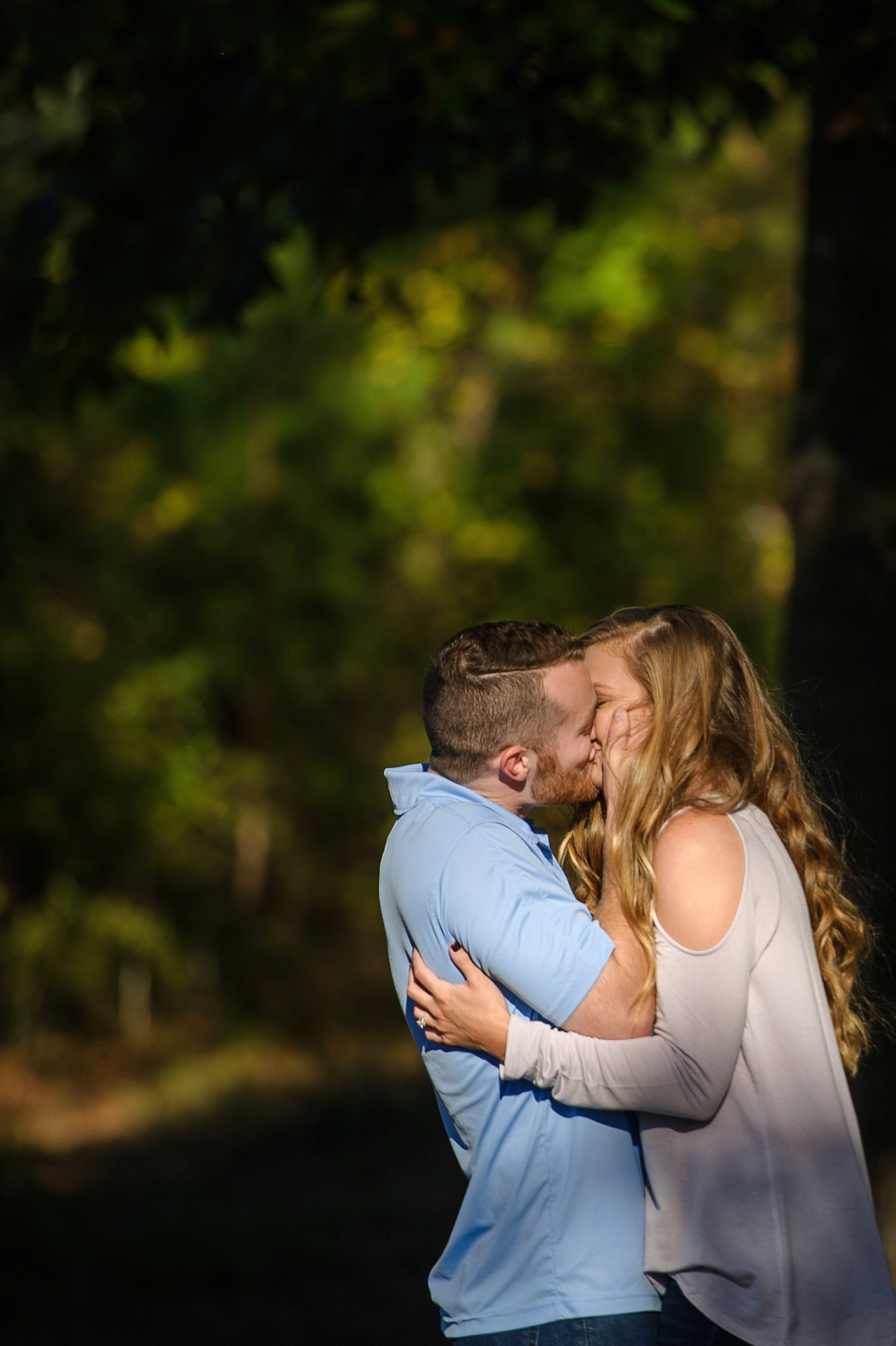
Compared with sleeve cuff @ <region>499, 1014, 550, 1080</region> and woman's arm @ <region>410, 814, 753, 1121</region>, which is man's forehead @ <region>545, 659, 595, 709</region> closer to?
woman's arm @ <region>410, 814, 753, 1121</region>

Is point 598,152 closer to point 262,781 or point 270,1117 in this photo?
point 270,1117

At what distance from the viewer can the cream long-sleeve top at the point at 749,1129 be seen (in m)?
1.78

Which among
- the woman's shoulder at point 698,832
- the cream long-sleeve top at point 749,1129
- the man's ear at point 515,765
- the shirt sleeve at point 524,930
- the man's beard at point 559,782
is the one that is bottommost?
the cream long-sleeve top at point 749,1129

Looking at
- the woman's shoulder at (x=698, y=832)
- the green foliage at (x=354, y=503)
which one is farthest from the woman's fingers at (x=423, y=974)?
the green foliage at (x=354, y=503)

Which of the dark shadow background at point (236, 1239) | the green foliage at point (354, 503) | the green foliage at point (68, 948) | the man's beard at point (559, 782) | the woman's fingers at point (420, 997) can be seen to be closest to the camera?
the woman's fingers at point (420, 997)

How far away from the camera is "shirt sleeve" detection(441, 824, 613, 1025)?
5.82 feet

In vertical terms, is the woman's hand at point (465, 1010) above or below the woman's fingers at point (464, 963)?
below

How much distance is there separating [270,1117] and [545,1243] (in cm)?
760

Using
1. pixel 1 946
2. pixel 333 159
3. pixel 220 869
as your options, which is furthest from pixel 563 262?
pixel 1 946

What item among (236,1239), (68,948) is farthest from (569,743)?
(68,948)

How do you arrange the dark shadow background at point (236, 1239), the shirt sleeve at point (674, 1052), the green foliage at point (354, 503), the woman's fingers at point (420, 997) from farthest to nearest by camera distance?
the green foliage at point (354, 503) → the dark shadow background at point (236, 1239) → the woman's fingers at point (420, 997) → the shirt sleeve at point (674, 1052)

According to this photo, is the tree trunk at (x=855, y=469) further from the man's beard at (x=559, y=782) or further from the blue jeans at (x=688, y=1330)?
the blue jeans at (x=688, y=1330)

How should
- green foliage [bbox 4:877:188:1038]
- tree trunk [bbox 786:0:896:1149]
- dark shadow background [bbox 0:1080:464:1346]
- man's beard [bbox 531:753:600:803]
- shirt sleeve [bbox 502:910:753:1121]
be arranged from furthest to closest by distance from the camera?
green foliage [bbox 4:877:188:1038]
dark shadow background [bbox 0:1080:464:1346]
tree trunk [bbox 786:0:896:1149]
man's beard [bbox 531:753:600:803]
shirt sleeve [bbox 502:910:753:1121]

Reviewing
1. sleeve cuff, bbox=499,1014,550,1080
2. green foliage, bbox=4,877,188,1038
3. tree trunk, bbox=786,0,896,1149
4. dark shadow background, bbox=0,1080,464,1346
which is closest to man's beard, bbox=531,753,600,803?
sleeve cuff, bbox=499,1014,550,1080
